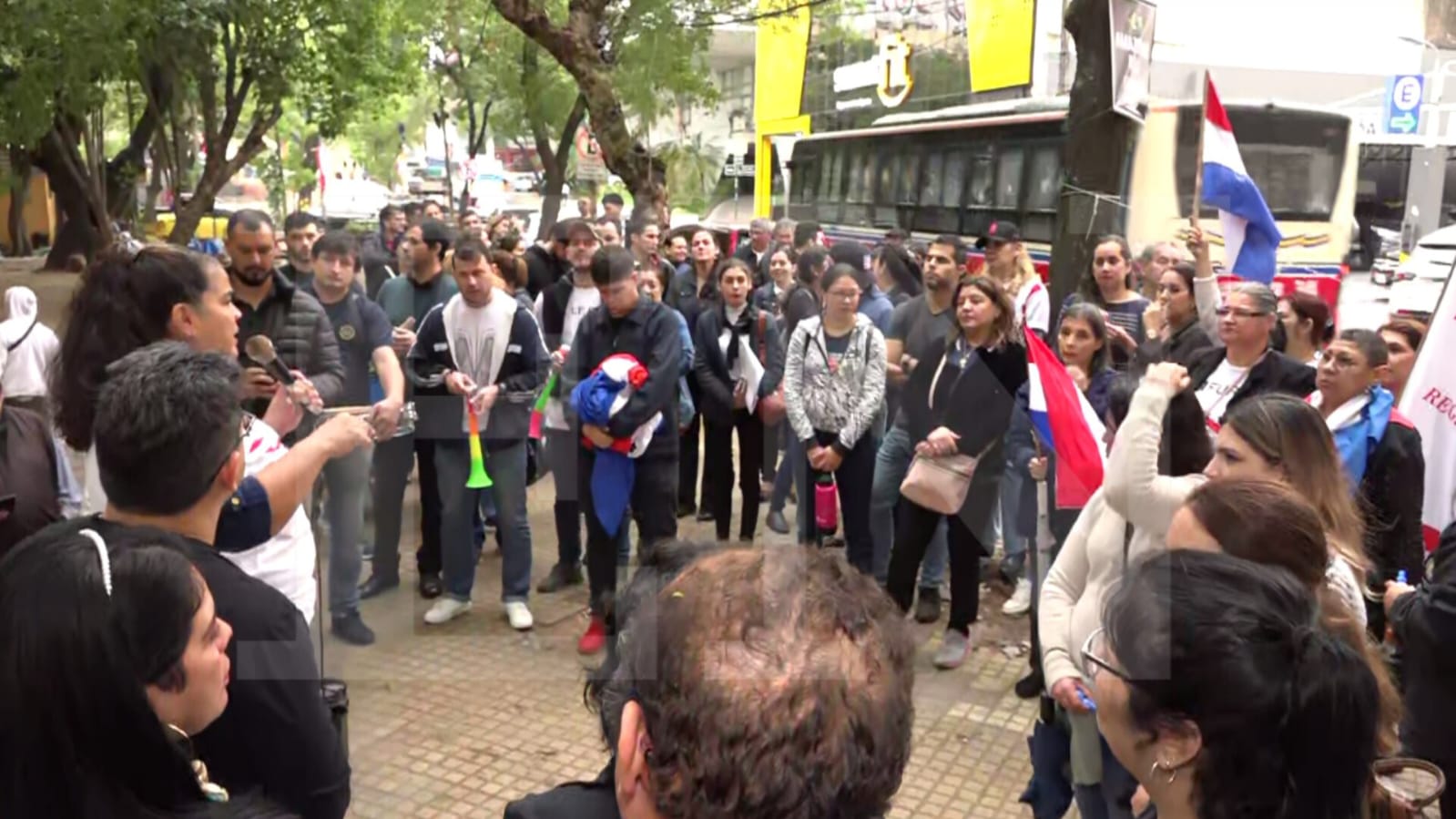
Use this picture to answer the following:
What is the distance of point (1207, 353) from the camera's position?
4855 mm

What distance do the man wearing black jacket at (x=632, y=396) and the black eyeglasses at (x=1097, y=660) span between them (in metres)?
3.24

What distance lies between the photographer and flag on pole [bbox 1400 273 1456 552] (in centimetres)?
388

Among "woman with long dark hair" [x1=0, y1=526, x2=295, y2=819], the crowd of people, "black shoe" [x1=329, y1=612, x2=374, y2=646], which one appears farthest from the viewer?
"black shoe" [x1=329, y1=612, x2=374, y2=646]

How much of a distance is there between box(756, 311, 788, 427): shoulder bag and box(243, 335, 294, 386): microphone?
3.32 meters

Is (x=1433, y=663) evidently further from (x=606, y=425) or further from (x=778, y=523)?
(x=778, y=523)

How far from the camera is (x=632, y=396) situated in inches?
197

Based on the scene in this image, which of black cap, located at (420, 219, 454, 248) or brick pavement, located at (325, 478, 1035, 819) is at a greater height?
black cap, located at (420, 219, 454, 248)

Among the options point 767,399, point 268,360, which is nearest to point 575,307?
point 767,399

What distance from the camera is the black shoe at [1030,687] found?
4.85 meters

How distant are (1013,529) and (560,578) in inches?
94.4

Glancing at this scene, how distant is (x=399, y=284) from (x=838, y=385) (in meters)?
2.43

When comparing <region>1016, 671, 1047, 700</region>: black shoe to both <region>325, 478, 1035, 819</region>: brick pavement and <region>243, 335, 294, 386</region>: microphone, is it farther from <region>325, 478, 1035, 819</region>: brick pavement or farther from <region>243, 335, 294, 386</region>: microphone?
<region>243, 335, 294, 386</region>: microphone

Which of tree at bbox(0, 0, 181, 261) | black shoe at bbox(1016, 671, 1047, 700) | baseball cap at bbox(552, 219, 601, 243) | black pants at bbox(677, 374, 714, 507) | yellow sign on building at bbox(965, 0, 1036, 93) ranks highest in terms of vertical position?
yellow sign on building at bbox(965, 0, 1036, 93)

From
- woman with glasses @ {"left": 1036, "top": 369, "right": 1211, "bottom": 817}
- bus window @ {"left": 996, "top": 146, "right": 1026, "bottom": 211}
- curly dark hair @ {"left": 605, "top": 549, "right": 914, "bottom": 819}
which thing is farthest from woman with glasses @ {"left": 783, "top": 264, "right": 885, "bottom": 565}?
bus window @ {"left": 996, "top": 146, "right": 1026, "bottom": 211}
